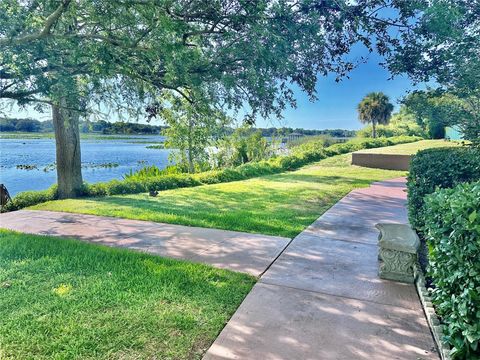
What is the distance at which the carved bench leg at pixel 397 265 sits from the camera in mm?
A: 3567

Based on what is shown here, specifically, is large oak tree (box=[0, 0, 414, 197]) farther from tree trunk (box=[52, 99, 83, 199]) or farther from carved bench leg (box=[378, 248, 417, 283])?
tree trunk (box=[52, 99, 83, 199])

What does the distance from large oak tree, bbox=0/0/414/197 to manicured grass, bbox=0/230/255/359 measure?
237 centimetres

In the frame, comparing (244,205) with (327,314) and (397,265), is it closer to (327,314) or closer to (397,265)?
(397,265)

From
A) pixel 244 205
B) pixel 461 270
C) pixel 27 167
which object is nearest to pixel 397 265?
pixel 461 270

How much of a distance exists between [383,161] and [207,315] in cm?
1401

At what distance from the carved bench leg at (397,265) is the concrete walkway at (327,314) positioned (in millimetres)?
95

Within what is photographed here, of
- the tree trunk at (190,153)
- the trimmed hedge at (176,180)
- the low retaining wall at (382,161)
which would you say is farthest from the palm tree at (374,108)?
the tree trunk at (190,153)

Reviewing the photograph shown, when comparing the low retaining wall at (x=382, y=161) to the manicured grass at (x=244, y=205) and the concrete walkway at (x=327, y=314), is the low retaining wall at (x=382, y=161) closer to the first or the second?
the manicured grass at (x=244, y=205)

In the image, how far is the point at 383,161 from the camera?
15.0 m

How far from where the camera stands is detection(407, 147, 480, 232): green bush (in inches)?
171

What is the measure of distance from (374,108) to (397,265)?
35.3 metres

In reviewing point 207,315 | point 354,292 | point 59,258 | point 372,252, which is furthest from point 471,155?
point 59,258

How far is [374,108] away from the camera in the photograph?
35.5m

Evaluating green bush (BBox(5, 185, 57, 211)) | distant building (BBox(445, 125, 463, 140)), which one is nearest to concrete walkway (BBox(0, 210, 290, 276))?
green bush (BBox(5, 185, 57, 211))
